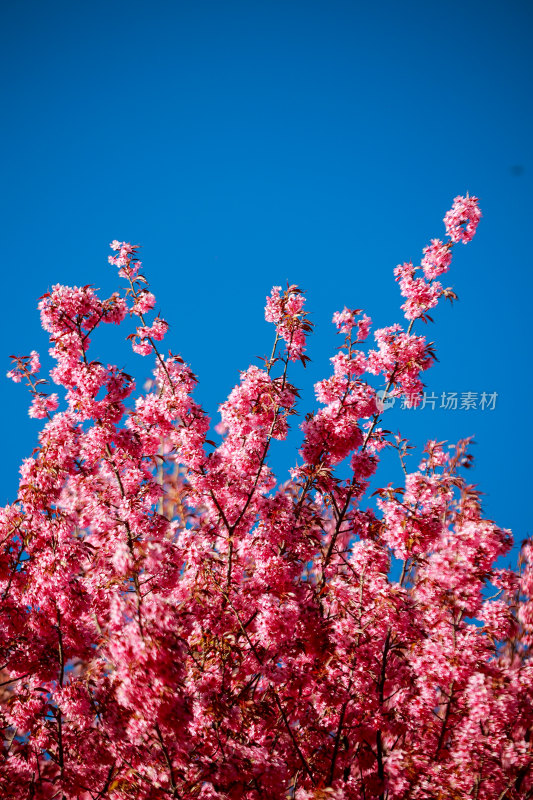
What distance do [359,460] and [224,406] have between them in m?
1.61

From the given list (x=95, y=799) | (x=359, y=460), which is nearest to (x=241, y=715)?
(x=95, y=799)

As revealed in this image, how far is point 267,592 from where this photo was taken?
192 inches

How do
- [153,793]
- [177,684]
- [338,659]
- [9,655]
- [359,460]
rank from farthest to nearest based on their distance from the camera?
[359,460] → [9,655] → [338,659] → [153,793] → [177,684]

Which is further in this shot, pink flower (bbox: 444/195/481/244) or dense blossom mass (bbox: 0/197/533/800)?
pink flower (bbox: 444/195/481/244)

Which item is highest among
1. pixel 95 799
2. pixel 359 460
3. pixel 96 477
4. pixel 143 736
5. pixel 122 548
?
pixel 359 460

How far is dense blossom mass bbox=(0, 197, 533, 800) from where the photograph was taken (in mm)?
4461

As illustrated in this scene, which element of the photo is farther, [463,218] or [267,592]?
[463,218]

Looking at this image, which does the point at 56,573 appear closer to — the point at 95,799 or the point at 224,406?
the point at 95,799

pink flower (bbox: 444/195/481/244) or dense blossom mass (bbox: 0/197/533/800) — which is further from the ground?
pink flower (bbox: 444/195/481/244)

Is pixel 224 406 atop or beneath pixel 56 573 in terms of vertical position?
atop

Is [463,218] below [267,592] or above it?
above

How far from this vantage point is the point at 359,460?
18.6 feet

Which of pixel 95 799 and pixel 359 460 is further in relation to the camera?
pixel 359 460

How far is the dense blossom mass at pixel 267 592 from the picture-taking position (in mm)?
4461
